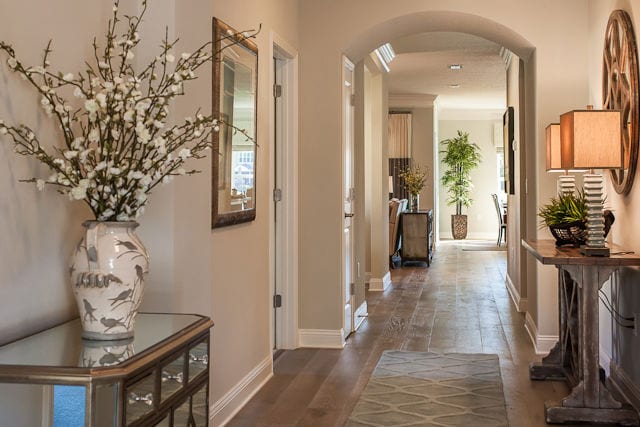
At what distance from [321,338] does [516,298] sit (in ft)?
8.63

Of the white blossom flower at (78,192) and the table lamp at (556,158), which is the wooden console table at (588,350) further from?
the white blossom flower at (78,192)

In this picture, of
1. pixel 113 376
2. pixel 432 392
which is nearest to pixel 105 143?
pixel 113 376

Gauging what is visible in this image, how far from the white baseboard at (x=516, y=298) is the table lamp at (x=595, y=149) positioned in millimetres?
3231

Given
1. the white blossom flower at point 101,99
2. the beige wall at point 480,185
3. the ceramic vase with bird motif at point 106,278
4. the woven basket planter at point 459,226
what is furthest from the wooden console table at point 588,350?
the beige wall at point 480,185

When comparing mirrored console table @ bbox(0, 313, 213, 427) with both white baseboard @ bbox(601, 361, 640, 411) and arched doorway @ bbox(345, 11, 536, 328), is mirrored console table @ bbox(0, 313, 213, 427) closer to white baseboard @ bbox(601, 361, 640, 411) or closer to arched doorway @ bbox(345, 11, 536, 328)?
white baseboard @ bbox(601, 361, 640, 411)

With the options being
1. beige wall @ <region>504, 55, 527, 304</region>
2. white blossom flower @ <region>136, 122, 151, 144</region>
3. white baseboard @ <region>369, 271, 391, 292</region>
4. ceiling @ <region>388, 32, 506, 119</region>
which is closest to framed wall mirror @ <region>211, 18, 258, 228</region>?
white blossom flower @ <region>136, 122, 151, 144</region>

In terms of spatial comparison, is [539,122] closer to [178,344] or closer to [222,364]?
[222,364]

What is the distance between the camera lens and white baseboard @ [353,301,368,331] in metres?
6.13

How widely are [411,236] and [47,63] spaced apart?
8.92 metres

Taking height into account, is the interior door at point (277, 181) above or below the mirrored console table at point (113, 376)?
above

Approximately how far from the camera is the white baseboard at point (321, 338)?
17.2 feet

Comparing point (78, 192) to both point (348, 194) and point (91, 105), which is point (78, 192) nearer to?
point (91, 105)

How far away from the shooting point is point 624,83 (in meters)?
3.73

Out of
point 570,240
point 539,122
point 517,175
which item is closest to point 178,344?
point 570,240
